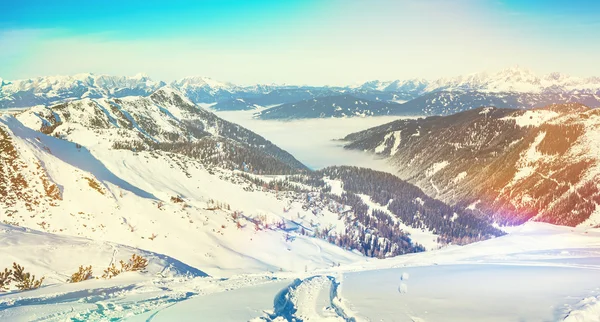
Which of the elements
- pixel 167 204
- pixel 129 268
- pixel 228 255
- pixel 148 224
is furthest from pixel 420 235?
pixel 129 268

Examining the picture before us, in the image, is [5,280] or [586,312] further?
[5,280]

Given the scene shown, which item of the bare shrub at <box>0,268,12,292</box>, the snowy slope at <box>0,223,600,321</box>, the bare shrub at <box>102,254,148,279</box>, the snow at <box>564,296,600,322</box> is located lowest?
the bare shrub at <box>0,268,12,292</box>

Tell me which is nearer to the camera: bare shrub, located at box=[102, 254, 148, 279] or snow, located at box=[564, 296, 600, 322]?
snow, located at box=[564, 296, 600, 322]

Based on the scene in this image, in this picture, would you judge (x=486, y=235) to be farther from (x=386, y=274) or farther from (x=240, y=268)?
(x=386, y=274)

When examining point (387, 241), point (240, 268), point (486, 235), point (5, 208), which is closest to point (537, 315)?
point (240, 268)

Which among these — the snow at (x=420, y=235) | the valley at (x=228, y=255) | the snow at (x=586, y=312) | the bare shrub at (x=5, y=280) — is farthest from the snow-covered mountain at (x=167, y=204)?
the snow at (x=586, y=312)

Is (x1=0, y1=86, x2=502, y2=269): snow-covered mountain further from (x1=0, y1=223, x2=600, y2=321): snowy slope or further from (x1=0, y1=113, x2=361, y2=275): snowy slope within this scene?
(x1=0, y1=223, x2=600, y2=321): snowy slope

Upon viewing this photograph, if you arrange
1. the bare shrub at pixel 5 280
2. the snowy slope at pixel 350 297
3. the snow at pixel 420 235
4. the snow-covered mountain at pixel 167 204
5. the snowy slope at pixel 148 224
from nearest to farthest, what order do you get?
the snowy slope at pixel 350 297 → the bare shrub at pixel 5 280 → the snowy slope at pixel 148 224 → the snow-covered mountain at pixel 167 204 → the snow at pixel 420 235

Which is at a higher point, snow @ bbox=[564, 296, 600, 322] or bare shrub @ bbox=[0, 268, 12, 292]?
snow @ bbox=[564, 296, 600, 322]

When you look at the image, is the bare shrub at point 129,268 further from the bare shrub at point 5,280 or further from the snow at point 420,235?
the snow at point 420,235

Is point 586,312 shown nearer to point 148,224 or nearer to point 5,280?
point 5,280

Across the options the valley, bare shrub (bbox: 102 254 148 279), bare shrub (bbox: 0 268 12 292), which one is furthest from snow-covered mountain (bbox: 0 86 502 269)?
bare shrub (bbox: 0 268 12 292)
